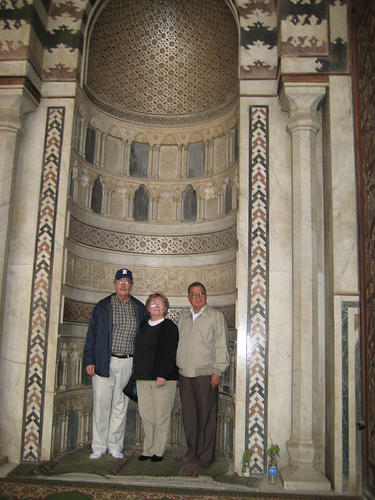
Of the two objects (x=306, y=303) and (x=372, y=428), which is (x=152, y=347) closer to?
(x=306, y=303)

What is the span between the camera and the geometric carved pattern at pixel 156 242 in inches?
236

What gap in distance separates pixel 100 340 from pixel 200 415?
4.11 feet

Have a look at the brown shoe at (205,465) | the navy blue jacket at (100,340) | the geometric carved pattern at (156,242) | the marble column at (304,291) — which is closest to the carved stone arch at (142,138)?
the geometric carved pattern at (156,242)

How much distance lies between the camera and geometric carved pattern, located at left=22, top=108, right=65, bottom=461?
4863 mm

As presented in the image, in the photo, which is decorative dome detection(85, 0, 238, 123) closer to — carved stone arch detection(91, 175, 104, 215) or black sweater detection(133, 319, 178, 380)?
carved stone arch detection(91, 175, 104, 215)

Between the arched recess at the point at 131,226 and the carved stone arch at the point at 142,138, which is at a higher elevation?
the carved stone arch at the point at 142,138

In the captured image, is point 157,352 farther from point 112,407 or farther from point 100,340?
point 112,407

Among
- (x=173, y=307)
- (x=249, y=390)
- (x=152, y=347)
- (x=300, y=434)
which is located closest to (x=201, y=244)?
(x=173, y=307)

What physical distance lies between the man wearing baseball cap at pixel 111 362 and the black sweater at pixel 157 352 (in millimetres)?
221

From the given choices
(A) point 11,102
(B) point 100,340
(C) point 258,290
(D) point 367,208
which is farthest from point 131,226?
(D) point 367,208

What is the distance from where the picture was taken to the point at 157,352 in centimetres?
492

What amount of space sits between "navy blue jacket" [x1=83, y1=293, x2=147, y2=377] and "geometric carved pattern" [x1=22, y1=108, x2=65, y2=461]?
17.4 inches

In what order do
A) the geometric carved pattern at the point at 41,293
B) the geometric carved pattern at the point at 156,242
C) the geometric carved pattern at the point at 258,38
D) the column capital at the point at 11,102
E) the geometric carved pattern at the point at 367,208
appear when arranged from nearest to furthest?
the geometric carved pattern at the point at 367,208 < the geometric carved pattern at the point at 41,293 < the column capital at the point at 11,102 < the geometric carved pattern at the point at 258,38 < the geometric carved pattern at the point at 156,242

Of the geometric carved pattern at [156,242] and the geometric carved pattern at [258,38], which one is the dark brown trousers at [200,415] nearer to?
the geometric carved pattern at [156,242]
